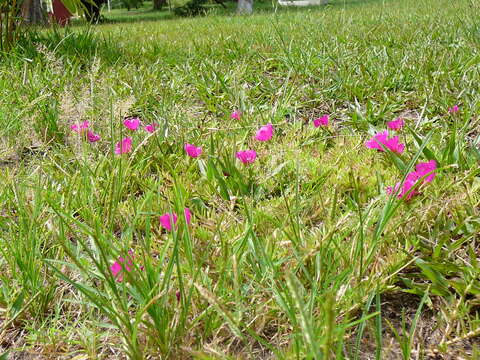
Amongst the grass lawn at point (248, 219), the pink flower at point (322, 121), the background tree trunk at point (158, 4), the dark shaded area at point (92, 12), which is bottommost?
the grass lawn at point (248, 219)

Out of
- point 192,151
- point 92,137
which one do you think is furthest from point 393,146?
point 92,137

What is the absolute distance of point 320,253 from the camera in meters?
0.99

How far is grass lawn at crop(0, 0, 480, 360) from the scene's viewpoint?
926 millimetres

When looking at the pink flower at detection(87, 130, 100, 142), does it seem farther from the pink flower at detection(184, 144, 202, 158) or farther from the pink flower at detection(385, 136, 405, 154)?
the pink flower at detection(385, 136, 405, 154)

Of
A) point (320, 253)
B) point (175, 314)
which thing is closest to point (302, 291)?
point (320, 253)

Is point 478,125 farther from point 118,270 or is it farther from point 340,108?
point 118,270

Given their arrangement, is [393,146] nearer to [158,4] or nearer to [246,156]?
[246,156]

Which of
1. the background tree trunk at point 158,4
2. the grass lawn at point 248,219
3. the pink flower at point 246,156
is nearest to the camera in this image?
the grass lawn at point 248,219

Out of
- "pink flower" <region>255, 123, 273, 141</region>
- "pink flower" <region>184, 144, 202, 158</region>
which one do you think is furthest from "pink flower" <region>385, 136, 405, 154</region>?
"pink flower" <region>184, 144, 202, 158</region>

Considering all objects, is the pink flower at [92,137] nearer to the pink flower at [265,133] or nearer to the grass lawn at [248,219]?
the grass lawn at [248,219]

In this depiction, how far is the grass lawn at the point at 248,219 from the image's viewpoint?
3.04ft

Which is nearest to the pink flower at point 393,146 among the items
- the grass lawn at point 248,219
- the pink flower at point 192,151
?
the grass lawn at point 248,219

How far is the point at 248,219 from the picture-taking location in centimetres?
98

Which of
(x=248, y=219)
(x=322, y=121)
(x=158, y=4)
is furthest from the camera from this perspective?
(x=158, y=4)
